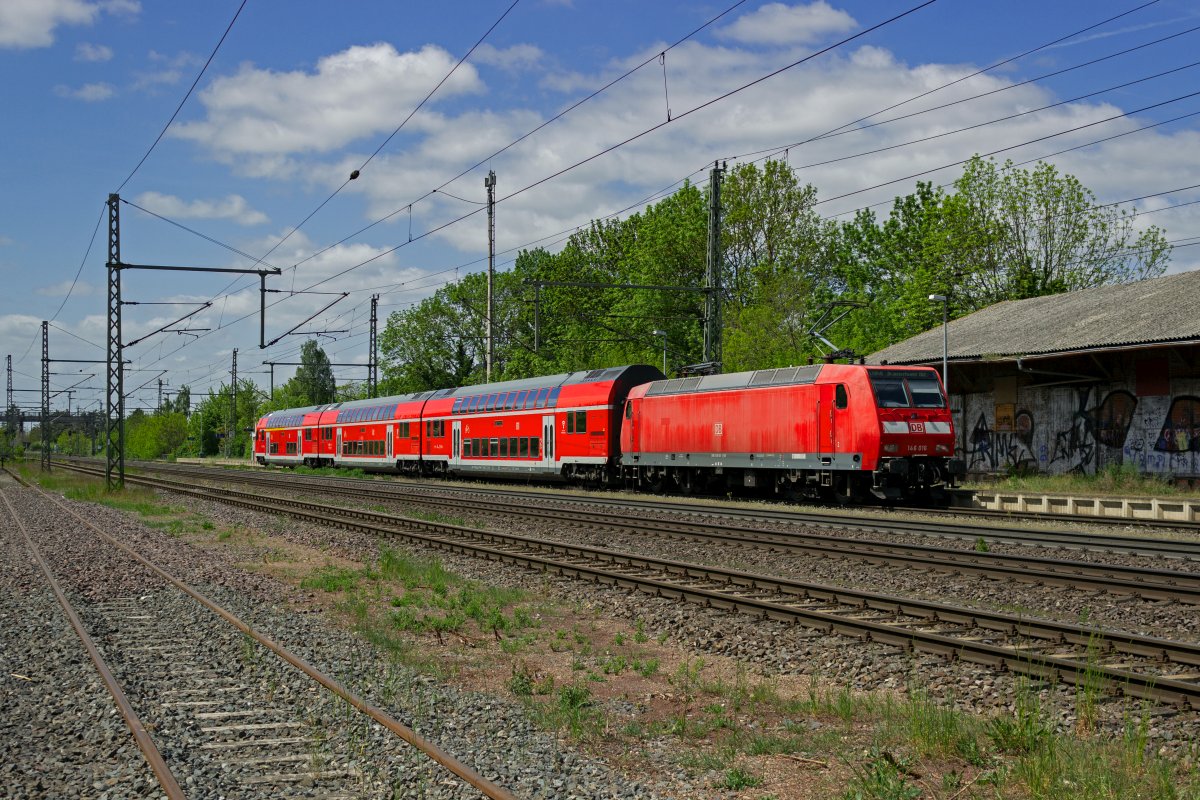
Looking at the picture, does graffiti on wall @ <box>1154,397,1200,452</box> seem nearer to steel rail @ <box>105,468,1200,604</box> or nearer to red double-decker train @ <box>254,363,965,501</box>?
red double-decker train @ <box>254,363,965,501</box>

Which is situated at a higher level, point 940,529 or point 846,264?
point 846,264

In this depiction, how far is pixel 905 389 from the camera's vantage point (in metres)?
23.8

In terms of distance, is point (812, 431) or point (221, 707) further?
point (812, 431)

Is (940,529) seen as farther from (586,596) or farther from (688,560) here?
(586,596)

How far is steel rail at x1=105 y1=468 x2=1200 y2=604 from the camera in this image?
41.0ft

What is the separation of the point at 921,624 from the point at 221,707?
6829 millimetres

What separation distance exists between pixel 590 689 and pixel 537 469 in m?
27.8

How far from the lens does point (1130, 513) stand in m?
23.0

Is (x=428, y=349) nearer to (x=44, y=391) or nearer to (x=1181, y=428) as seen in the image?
(x=44, y=391)

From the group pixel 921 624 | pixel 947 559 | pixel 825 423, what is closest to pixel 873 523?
pixel 825 423

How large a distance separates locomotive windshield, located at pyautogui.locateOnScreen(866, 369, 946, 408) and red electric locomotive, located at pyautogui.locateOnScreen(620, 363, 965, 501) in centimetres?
3

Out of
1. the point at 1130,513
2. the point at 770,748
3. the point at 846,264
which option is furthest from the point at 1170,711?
the point at 846,264

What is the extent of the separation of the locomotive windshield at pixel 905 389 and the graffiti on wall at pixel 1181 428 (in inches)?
301

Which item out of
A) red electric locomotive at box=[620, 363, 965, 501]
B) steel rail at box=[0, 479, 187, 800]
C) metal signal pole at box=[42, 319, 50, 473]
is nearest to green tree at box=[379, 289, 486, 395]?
metal signal pole at box=[42, 319, 50, 473]
